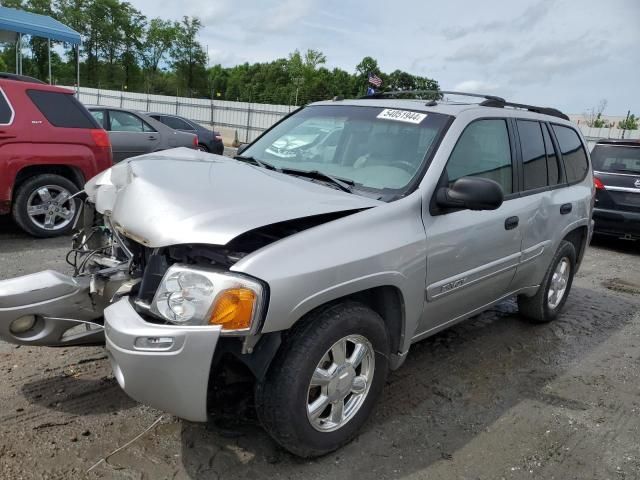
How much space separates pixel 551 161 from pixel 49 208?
5280mm

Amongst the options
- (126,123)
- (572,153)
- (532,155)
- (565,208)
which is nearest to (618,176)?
(572,153)

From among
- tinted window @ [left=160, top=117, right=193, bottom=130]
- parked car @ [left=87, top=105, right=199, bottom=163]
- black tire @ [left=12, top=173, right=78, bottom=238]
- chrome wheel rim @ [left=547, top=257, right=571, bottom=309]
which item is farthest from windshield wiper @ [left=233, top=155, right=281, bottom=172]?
tinted window @ [left=160, top=117, right=193, bottom=130]

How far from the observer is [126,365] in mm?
2281

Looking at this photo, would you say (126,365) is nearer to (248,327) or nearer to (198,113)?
(248,327)

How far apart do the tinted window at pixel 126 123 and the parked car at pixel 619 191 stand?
8332mm

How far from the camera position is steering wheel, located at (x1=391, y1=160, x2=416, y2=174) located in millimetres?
3186

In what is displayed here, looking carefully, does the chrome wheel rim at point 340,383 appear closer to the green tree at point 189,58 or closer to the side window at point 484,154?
the side window at point 484,154

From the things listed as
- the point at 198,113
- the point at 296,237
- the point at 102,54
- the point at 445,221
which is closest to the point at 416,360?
the point at 445,221

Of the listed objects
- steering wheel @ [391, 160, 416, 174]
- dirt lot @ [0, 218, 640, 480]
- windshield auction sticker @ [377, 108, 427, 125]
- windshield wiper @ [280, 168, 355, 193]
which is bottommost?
dirt lot @ [0, 218, 640, 480]

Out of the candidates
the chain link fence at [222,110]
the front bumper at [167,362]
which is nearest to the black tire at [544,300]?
the front bumper at [167,362]

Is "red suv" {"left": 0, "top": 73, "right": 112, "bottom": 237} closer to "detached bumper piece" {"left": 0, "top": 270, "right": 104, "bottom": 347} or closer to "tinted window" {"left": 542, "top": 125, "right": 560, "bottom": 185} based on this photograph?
"detached bumper piece" {"left": 0, "top": 270, "right": 104, "bottom": 347}

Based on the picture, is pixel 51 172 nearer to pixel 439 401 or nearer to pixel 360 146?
pixel 360 146

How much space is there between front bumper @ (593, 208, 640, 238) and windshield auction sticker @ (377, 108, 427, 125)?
5806 millimetres

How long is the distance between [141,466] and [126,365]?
59 centimetres
